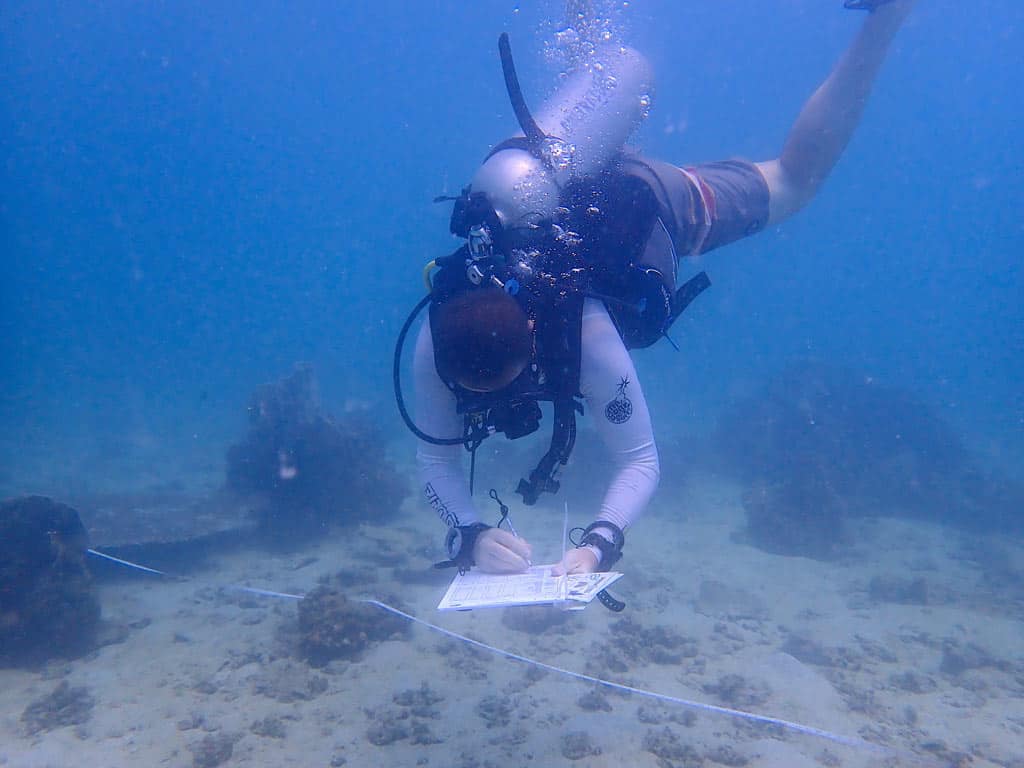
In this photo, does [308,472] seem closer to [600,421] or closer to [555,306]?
[600,421]

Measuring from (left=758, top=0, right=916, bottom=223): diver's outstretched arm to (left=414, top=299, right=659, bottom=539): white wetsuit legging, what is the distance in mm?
2851

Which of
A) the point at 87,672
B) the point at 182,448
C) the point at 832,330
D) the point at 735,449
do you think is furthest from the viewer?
the point at 832,330

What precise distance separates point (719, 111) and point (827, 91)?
8375 cm

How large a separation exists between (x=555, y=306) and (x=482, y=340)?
30.9 inches

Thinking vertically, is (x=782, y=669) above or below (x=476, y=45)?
below

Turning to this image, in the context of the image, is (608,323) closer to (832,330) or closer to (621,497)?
(621,497)

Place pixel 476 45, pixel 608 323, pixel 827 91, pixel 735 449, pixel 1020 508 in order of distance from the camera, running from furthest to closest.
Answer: pixel 476 45 → pixel 735 449 → pixel 1020 508 → pixel 827 91 → pixel 608 323

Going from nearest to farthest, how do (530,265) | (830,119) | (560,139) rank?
Result: (530,265), (560,139), (830,119)

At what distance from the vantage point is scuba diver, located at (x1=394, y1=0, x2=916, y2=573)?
10.2 ft

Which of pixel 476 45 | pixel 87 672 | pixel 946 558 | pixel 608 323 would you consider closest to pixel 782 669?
pixel 608 323

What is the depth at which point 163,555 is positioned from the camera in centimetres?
889

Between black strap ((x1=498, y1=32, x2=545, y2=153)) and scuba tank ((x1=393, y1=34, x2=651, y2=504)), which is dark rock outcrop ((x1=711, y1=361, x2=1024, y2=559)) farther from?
black strap ((x1=498, y1=32, x2=545, y2=153))

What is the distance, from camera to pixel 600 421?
3568 millimetres

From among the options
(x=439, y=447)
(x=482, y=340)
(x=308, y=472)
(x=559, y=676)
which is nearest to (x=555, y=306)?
(x=482, y=340)
